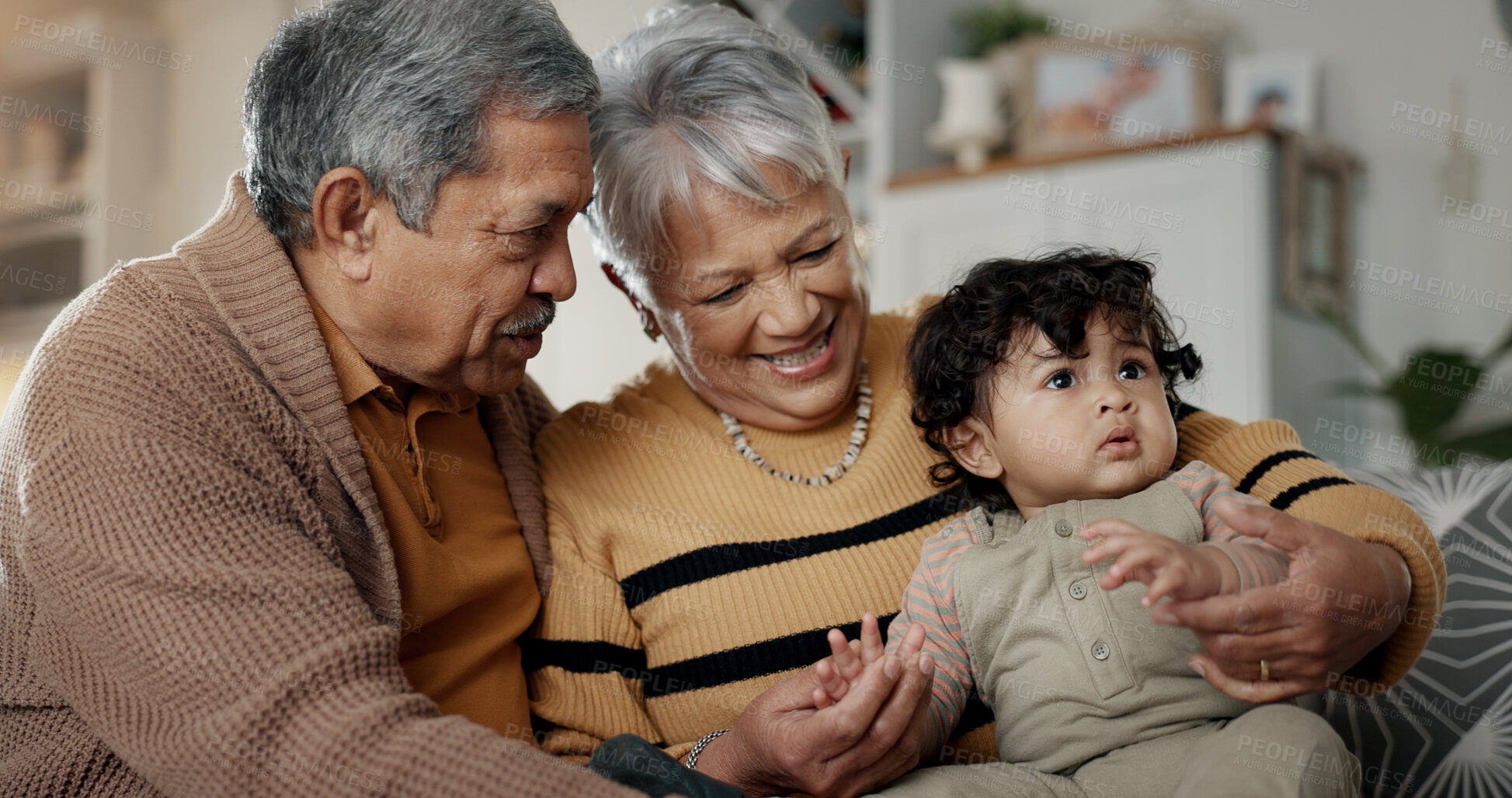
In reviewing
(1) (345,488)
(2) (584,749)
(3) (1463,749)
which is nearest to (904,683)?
(2) (584,749)

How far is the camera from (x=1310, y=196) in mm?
3596

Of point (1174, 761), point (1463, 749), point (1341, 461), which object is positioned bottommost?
point (1341, 461)

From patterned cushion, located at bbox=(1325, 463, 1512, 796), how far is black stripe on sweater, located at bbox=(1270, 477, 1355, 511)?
1.10 ft

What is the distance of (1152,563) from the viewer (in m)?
0.99

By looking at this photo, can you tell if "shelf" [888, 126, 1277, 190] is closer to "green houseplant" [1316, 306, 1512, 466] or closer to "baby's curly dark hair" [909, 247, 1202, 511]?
"green houseplant" [1316, 306, 1512, 466]

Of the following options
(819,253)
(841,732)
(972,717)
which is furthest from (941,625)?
(819,253)

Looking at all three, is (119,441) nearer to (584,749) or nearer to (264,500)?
(264,500)

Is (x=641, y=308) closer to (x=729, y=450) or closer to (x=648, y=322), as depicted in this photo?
(x=648, y=322)

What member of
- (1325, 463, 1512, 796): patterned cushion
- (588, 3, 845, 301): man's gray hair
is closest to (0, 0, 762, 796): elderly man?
(588, 3, 845, 301): man's gray hair

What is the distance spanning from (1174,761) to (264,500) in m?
0.91

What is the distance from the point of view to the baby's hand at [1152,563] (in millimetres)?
975

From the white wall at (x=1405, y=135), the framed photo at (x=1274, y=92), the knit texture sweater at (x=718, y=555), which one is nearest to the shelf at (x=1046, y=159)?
the framed photo at (x=1274, y=92)

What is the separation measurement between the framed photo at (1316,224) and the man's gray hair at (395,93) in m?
2.86

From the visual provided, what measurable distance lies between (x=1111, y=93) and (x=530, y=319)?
320 cm
